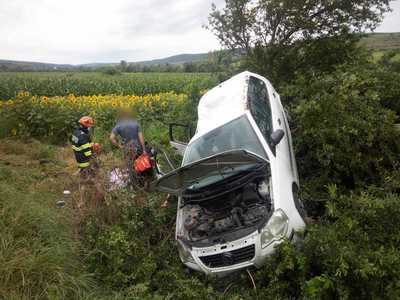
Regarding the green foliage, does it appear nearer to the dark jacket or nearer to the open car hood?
the open car hood

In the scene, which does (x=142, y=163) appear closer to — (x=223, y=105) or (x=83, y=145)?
(x=223, y=105)

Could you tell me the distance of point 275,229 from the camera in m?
3.66

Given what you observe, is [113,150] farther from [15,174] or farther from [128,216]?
[128,216]

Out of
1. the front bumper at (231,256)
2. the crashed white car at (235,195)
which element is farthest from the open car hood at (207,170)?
the front bumper at (231,256)

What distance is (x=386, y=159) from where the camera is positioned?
4.78 metres

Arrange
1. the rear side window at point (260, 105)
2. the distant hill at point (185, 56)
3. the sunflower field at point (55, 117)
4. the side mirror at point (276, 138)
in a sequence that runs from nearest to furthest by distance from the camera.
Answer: the side mirror at point (276, 138) < the rear side window at point (260, 105) < the distant hill at point (185, 56) < the sunflower field at point (55, 117)

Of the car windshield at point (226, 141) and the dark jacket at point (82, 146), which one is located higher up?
the car windshield at point (226, 141)

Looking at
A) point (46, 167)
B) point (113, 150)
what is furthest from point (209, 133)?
point (46, 167)

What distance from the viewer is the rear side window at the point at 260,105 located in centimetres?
491

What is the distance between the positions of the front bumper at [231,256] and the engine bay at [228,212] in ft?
0.65

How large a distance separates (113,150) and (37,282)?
5659 millimetres

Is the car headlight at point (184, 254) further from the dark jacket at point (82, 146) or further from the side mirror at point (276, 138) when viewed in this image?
the dark jacket at point (82, 146)

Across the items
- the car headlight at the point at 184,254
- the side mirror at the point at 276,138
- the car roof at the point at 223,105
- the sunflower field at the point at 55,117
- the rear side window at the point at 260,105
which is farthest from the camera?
the sunflower field at the point at 55,117

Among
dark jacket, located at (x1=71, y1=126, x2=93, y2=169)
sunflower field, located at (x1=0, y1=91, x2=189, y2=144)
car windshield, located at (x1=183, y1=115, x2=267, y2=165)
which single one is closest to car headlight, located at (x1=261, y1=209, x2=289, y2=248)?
car windshield, located at (x1=183, y1=115, x2=267, y2=165)
